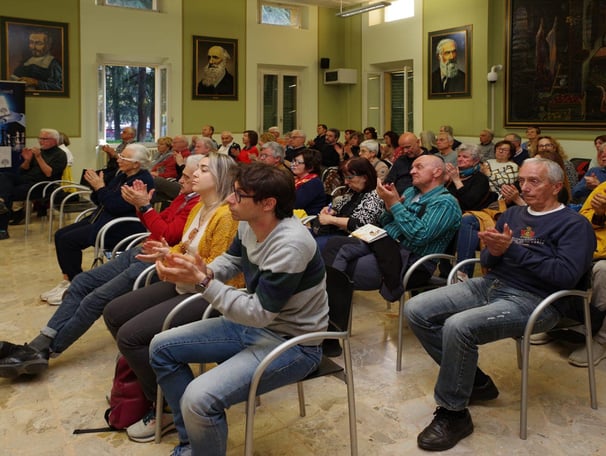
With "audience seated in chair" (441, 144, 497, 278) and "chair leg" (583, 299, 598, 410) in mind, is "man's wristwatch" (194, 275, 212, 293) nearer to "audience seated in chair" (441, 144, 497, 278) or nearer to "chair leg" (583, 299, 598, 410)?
"chair leg" (583, 299, 598, 410)

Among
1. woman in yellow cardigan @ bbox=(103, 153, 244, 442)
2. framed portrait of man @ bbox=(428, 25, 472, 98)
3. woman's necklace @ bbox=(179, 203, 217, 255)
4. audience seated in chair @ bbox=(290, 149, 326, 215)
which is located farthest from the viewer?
framed portrait of man @ bbox=(428, 25, 472, 98)

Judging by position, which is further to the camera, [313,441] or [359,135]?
[359,135]

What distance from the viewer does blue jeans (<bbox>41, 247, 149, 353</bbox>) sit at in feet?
11.0

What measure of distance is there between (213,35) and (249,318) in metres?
10.9

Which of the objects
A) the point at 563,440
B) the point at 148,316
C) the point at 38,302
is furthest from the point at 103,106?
the point at 563,440

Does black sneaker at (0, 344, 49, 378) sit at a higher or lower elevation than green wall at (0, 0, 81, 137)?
lower

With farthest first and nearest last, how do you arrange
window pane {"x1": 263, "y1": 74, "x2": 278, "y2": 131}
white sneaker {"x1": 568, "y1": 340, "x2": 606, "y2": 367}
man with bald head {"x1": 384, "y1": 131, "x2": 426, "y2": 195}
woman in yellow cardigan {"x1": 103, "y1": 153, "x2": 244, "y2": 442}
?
window pane {"x1": 263, "y1": 74, "x2": 278, "y2": 131} → man with bald head {"x1": 384, "y1": 131, "x2": 426, "y2": 195} → white sneaker {"x1": 568, "y1": 340, "x2": 606, "y2": 367} → woman in yellow cardigan {"x1": 103, "y1": 153, "x2": 244, "y2": 442}

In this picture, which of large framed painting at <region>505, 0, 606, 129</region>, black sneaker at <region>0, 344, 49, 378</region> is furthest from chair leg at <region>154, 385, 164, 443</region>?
large framed painting at <region>505, 0, 606, 129</region>

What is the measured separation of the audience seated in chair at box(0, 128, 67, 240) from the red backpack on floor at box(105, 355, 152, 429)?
5429 millimetres

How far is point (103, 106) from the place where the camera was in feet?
37.4

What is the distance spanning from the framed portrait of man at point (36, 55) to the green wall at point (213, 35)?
2.22 m

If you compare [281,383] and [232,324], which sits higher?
[232,324]

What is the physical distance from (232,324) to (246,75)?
10813 mm

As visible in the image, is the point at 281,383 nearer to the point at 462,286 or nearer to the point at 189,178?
the point at 462,286
